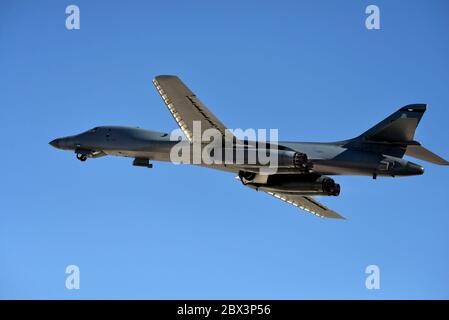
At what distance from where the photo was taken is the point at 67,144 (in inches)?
1634

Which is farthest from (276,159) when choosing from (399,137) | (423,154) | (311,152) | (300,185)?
(423,154)

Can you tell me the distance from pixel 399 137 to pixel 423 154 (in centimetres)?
129

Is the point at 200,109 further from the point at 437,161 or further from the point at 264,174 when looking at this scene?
the point at 437,161

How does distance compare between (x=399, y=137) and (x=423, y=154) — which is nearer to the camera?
(x=423, y=154)

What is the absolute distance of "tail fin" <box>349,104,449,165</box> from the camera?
3469 centimetres

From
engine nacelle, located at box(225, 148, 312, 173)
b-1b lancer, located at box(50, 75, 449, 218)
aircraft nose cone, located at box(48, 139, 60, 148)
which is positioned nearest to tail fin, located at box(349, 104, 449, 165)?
b-1b lancer, located at box(50, 75, 449, 218)

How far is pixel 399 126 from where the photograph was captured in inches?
1377

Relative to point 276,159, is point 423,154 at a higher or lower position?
higher

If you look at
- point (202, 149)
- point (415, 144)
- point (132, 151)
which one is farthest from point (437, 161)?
point (132, 151)

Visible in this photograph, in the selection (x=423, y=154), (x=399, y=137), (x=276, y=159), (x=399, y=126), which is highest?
(x=399, y=126)

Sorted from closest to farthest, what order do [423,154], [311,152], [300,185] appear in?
[423,154]
[311,152]
[300,185]

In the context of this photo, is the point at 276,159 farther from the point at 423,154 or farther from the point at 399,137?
the point at 423,154
